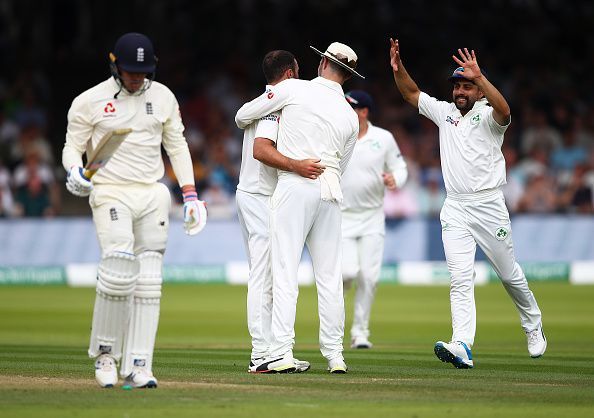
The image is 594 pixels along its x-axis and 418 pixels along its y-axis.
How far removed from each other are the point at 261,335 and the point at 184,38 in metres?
15.0

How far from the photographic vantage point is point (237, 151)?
2047 cm

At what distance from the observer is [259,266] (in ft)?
25.7

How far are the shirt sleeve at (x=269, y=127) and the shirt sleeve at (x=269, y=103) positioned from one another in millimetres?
46

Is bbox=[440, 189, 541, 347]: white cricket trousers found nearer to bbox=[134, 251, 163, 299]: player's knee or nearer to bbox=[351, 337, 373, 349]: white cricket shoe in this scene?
bbox=[351, 337, 373, 349]: white cricket shoe

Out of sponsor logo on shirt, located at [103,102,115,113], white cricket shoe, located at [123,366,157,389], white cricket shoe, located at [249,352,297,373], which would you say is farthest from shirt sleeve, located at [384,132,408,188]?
white cricket shoe, located at [123,366,157,389]

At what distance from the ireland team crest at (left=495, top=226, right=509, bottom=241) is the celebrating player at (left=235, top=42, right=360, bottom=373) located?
1.38 meters

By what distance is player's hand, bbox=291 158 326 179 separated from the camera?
7.35 metres

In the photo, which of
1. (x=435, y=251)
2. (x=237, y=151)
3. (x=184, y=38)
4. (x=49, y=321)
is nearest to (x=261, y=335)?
(x=49, y=321)

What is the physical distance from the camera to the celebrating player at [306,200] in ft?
24.4

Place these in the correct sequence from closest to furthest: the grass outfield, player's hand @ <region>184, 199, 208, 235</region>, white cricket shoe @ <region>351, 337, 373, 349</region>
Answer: the grass outfield < player's hand @ <region>184, 199, 208, 235</region> < white cricket shoe @ <region>351, 337, 373, 349</region>

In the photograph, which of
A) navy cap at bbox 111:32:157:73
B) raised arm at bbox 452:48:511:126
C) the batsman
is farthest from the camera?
raised arm at bbox 452:48:511:126

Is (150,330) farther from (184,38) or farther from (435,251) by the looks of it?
(184,38)

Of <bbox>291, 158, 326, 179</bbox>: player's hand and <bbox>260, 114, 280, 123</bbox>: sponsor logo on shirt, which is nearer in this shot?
<bbox>291, 158, 326, 179</bbox>: player's hand

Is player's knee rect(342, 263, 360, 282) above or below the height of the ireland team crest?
below
